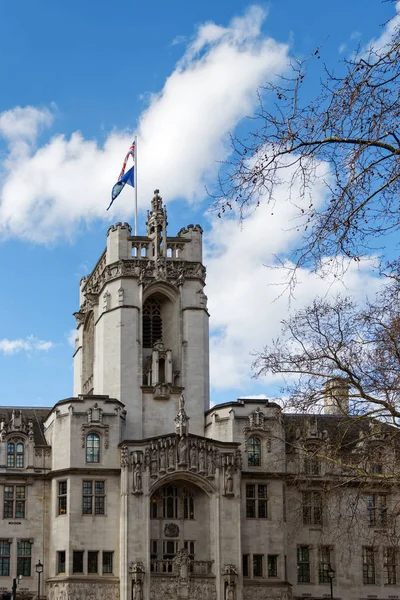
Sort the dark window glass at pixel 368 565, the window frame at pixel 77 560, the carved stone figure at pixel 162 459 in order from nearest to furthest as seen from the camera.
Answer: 1. the window frame at pixel 77 560
2. the carved stone figure at pixel 162 459
3. the dark window glass at pixel 368 565

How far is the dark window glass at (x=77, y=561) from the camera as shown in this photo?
6055 centimetres

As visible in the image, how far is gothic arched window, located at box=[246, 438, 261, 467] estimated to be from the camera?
64500 millimetres

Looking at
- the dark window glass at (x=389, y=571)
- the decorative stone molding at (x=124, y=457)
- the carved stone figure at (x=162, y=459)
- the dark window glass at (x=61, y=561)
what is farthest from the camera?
the dark window glass at (x=389, y=571)

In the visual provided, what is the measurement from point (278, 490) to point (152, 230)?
1815cm

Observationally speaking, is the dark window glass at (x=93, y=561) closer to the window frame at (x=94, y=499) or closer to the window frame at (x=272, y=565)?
the window frame at (x=94, y=499)

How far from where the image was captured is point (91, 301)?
7181 cm

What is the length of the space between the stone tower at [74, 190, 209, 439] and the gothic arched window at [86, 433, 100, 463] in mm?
2762

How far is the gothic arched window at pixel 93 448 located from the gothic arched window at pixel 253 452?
29.2 feet

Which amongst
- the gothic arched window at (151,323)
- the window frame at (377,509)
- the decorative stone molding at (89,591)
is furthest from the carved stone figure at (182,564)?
the gothic arched window at (151,323)

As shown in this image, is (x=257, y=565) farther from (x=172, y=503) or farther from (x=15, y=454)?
(x=15, y=454)

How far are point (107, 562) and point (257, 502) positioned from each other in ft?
A: 30.8

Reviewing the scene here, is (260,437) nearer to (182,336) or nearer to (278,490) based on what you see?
(278,490)

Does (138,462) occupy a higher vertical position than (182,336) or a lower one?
lower

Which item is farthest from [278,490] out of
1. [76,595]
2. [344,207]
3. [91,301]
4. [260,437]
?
[344,207]
